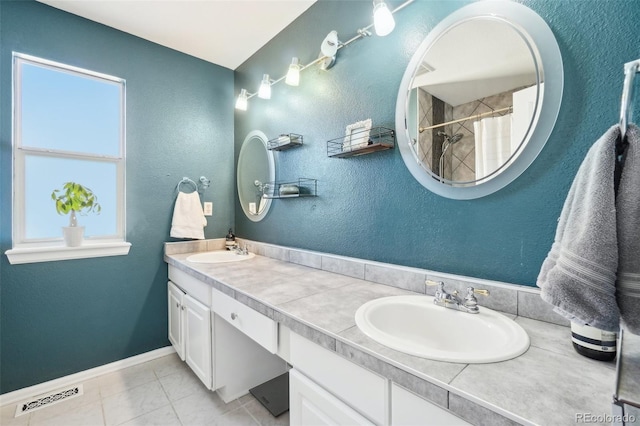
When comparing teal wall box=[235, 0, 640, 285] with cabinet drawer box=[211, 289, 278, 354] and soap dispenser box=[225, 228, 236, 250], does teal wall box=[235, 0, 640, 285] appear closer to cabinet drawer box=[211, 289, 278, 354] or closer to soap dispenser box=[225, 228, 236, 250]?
soap dispenser box=[225, 228, 236, 250]

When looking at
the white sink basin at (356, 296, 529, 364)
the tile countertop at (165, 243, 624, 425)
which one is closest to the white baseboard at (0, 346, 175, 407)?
the tile countertop at (165, 243, 624, 425)

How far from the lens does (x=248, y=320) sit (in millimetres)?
1254

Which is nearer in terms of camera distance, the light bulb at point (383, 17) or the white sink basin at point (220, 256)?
the light bulb at point (383, 17)

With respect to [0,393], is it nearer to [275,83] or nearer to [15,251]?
[15,251]

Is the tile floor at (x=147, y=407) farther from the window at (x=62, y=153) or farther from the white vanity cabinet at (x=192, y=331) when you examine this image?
the window at (x=62, y=153)

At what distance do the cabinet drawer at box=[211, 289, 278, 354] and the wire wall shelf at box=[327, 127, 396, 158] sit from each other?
3.03 feet

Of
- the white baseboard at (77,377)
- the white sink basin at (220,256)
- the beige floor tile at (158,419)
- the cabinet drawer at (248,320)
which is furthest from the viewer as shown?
the white sink basin at (220,256)

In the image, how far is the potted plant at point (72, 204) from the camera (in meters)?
1.86

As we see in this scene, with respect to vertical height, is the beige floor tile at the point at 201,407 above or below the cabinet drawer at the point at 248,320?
below

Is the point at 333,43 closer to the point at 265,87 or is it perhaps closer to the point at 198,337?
the point at 265,87

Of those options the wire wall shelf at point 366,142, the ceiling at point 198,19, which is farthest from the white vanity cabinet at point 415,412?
the ceiling at point 198,19

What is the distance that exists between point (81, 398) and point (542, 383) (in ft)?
7.98

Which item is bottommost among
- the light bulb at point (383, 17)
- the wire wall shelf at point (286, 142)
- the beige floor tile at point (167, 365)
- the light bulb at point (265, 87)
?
the beige floor tile at point (167, 365)

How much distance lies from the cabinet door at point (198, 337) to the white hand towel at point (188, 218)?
591 mm
